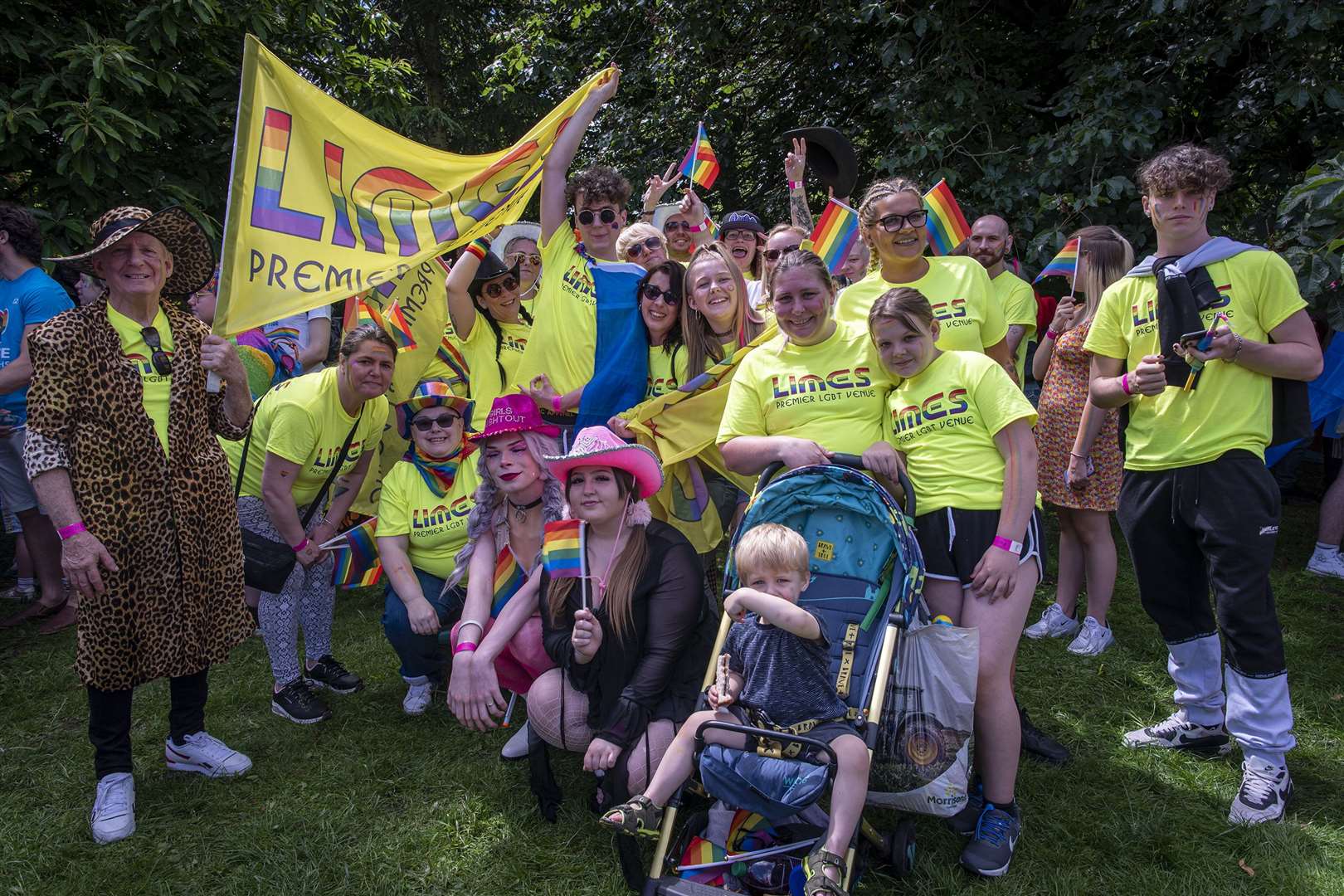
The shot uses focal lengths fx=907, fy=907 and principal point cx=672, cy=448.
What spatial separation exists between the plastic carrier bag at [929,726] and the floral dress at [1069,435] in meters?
2.34

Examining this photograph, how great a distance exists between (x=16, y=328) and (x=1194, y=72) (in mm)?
8823

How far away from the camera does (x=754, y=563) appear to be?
3.06 meters

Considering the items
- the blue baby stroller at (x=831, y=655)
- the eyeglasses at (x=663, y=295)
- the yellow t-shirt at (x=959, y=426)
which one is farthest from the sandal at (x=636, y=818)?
the eyeglasses at (x=663, y=295)

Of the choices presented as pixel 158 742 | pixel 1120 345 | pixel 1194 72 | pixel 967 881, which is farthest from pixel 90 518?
pixel 1194 72

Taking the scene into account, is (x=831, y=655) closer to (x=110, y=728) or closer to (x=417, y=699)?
(x=417, y=699)

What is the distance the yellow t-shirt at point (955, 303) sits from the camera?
12.2 feet

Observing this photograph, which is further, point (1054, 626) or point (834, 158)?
point (834, 158)

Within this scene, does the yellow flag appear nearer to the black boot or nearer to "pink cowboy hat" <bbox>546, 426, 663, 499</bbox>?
"pink cowboy hat" <bbox>546, 426, 663, 499</bbox>

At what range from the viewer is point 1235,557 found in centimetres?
332

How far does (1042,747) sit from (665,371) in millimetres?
2351

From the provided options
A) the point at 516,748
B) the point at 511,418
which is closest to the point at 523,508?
the point at 511,418

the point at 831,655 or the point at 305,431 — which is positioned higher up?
the point at 305,431

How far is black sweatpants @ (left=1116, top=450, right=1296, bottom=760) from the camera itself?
3309mm

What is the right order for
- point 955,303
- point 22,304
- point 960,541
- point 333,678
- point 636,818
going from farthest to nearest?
1. point 22,304
2. point 333,678
3. point 955,303
4. point 960,541
5. point 636,818
